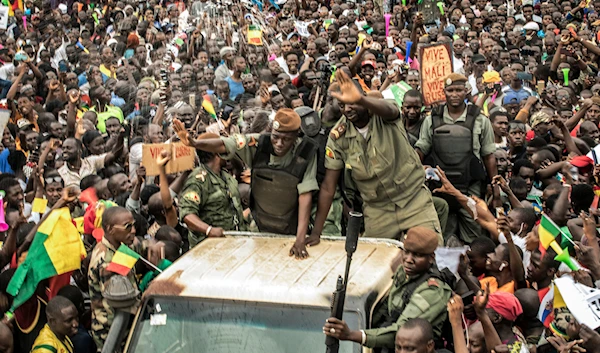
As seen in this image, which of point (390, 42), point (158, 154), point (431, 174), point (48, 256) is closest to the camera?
point (48, 256)

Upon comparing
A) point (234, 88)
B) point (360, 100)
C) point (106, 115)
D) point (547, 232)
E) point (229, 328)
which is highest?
point (360, 100)

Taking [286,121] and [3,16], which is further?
[3,16]

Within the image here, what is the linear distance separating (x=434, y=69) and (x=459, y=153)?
189cm

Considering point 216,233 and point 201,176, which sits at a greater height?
point 201,176

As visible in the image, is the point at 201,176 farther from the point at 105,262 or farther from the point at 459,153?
the point at 459,153

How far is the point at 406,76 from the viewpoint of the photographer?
1103 centimetres

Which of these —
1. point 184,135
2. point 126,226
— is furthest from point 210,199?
point 126,226

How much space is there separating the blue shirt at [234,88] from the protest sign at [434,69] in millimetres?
3805

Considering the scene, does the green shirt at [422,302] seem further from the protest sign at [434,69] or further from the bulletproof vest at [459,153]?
the protest sign at [434,69]

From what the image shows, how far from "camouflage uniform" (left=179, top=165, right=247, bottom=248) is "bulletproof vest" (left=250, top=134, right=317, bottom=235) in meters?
0.56

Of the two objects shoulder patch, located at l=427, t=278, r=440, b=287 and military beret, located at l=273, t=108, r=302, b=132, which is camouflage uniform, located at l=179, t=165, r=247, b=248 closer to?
military beret, located at l=273, t=108, r=302, b=132

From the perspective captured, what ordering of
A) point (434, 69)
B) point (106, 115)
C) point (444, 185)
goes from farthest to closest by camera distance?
point (106, 115) < point (434, 69) < point (444, 185)

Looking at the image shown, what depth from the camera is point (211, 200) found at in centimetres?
605

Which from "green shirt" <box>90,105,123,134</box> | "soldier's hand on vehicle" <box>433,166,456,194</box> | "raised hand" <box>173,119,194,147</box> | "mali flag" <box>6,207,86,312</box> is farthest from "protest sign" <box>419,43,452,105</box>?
"green shirt" <box>90,105,123,134</box>
